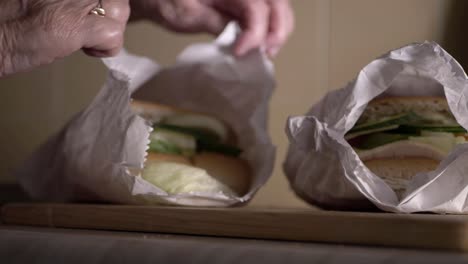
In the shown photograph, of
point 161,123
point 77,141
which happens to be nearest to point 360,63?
point 161,123

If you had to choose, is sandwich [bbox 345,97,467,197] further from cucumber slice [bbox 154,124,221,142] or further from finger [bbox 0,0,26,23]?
finger [bbox 0,0,26,23]

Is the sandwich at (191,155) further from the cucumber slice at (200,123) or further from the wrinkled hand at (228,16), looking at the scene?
the wrinkled hand at (228,16)

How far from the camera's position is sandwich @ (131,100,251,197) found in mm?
837

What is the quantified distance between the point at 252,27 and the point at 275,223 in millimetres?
487

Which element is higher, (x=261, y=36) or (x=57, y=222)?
(x=261, y=36)

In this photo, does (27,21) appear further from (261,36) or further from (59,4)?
(261,36)

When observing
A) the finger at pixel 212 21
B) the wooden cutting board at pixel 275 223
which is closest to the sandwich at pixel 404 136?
the wooden cutting board at pixel 275 223

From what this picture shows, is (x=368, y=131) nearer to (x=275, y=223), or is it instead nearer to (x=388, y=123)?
(x=388, y=123)

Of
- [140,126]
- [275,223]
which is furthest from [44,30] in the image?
[275,223]

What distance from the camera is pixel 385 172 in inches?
29.5

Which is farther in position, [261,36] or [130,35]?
[130,35]

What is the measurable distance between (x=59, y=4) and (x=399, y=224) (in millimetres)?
382

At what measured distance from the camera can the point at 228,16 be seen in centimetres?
109

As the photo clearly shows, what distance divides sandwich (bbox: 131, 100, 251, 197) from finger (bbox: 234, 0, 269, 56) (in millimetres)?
113
